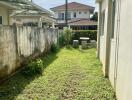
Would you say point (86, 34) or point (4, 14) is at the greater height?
point (4, 14)

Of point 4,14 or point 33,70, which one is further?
point 4,14

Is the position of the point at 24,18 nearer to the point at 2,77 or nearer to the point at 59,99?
the point at 2,77

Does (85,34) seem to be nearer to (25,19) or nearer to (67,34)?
(67,34)

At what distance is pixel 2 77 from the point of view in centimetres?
734

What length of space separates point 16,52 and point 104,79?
3436 millimetres

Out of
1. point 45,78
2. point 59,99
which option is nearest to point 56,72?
point 45,78

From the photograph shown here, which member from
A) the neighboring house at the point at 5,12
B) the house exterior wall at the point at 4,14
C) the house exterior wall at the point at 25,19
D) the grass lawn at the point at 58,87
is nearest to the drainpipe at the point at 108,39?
the grass lawn at the point at 58,87

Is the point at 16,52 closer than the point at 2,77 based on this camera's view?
No

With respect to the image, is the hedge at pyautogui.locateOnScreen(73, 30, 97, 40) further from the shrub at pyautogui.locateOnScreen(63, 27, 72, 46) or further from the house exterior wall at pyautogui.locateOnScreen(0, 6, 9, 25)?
the house exterior wall at pyautogui.locateOnScreen(0, 6, 9, 25)

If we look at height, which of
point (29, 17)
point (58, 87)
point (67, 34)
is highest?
point (29, 17)

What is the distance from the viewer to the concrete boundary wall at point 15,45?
7457 millimetres

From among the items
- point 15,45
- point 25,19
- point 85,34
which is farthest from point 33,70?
point 85,34

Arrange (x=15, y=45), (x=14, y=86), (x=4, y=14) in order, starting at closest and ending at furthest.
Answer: (x=14, y=86), (x=15, y=45), (x=4, y=14)

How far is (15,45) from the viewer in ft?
28.3
